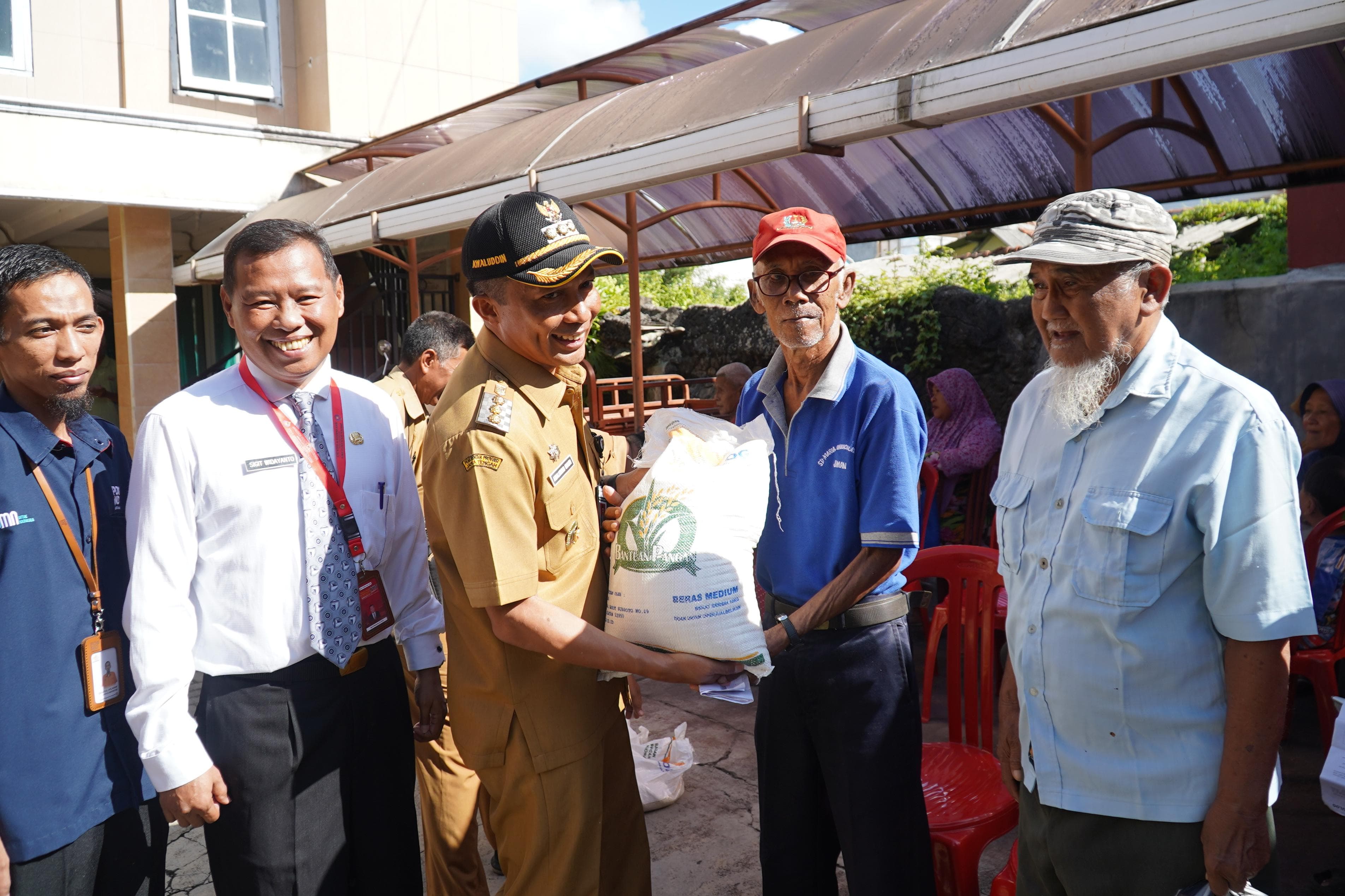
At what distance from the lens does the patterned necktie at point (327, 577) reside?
1.87m

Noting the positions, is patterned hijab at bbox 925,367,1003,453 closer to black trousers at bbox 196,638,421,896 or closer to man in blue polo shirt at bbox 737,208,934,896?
man in blue polo shirt at bbox 737,208,934,896

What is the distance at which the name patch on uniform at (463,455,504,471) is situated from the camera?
68.1 inches

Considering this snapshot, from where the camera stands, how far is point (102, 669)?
183 centimetres

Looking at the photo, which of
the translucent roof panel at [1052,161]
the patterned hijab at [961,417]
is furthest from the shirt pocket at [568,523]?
the patterned hijab at [961,417]

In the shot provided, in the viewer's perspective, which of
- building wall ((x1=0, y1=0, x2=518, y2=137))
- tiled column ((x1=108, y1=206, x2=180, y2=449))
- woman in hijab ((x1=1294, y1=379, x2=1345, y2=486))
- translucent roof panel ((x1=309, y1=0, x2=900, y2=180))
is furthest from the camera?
tiled column ((x1=108, y1=206, x2=180, y2=449))

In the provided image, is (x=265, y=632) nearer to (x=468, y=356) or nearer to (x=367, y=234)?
(x=468, y=356)

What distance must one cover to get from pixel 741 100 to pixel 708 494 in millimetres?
2823

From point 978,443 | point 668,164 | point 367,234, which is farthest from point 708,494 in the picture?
point 367,234

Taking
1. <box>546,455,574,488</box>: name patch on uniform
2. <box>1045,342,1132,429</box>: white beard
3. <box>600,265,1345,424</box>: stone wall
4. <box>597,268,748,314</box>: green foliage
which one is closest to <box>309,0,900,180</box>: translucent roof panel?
<box>600,265,1345,424</box>: stone wall

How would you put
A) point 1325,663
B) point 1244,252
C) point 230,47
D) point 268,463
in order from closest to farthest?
point 268,463 < point 1325,663 < point 230,47 < point 1244,252

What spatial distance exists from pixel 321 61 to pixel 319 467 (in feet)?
30.2

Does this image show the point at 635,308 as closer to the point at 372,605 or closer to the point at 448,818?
the point at 448,818

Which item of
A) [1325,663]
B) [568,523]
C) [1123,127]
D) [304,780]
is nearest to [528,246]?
[568,523]

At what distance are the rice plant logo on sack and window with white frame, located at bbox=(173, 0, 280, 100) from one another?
31.1 ft
